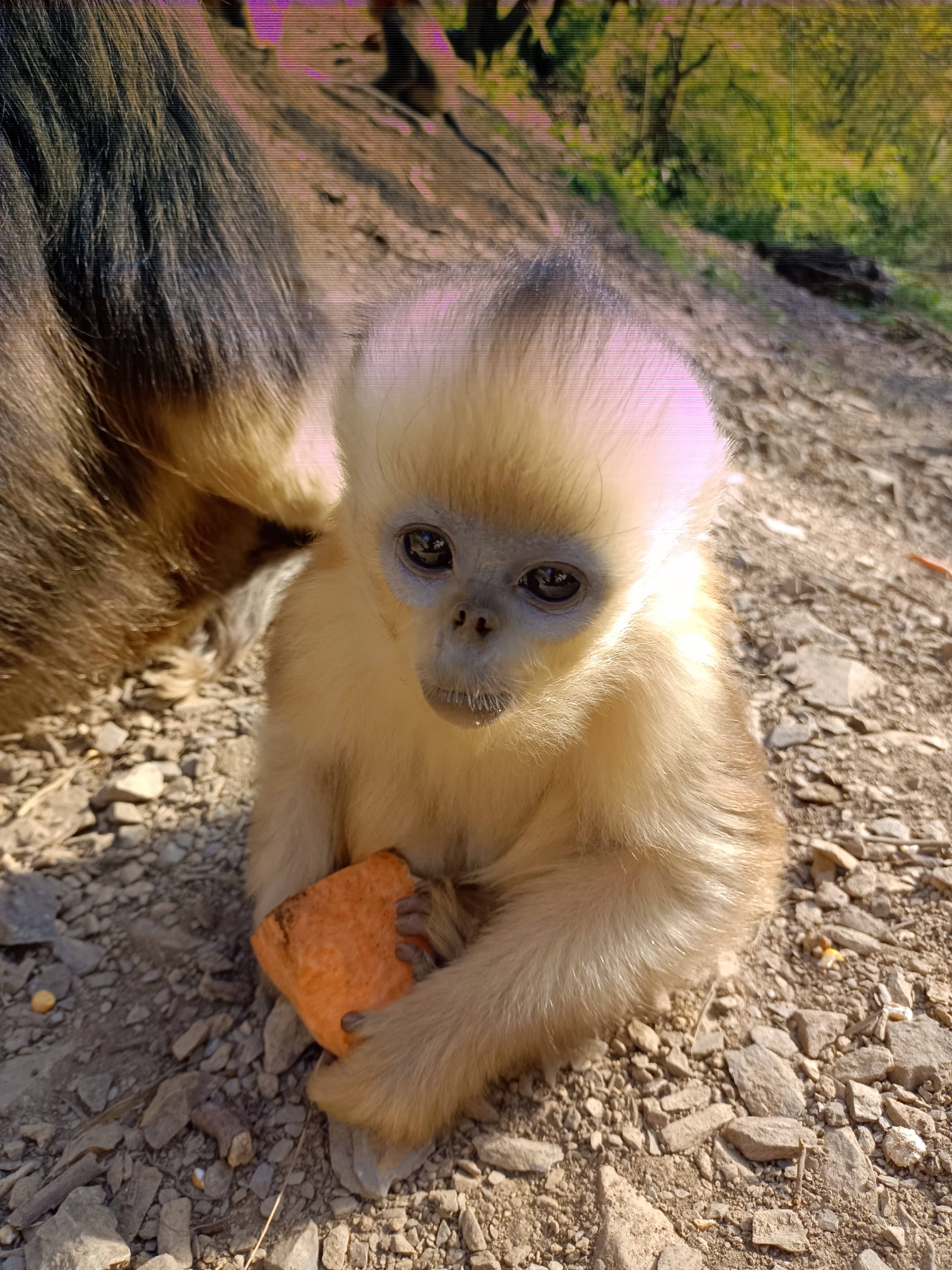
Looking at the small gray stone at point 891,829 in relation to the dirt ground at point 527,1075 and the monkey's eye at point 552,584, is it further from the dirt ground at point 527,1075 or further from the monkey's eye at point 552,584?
the monkey's eye at point 552,584

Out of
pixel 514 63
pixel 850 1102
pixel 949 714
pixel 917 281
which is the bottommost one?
pixel 850 1102

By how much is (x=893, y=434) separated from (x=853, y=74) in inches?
48.8

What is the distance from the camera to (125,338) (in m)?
2.34

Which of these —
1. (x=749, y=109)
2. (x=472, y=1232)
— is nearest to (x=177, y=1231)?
(x=472, y=1232)

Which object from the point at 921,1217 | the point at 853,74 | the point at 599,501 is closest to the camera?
the point at 599,501

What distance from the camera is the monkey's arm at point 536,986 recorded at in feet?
5.58

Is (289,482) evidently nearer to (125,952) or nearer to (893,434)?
(125,952)

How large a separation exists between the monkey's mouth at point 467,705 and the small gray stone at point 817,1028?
90 centimetres

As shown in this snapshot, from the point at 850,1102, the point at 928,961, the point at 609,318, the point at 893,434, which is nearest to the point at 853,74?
the point at 893,434

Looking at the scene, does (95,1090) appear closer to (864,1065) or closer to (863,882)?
(864,1065)

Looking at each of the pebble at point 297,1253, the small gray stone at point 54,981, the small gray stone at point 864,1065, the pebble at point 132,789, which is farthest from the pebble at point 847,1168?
the pebble at point 132,789

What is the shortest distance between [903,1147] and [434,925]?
82cm

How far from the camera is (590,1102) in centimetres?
180

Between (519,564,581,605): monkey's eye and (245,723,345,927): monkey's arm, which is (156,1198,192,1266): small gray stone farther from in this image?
(519,564,581,605): monkey's eye
